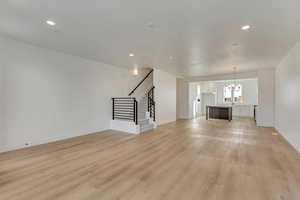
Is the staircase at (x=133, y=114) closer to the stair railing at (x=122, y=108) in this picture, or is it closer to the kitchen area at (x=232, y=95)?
the stair railing at (x=122, y=108)

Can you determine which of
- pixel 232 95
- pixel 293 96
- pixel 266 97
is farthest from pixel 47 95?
pixel 232 95

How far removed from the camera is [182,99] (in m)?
9.93

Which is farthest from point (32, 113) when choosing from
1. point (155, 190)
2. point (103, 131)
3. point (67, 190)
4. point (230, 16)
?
point (230, 16)

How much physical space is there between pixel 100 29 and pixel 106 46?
3.37 feet

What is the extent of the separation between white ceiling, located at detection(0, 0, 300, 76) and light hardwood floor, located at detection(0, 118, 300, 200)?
281 cm

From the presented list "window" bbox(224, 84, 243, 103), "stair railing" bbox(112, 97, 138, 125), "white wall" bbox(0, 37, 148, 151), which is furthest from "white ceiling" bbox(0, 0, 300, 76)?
"window" bbox(224, 84, 243, 103)

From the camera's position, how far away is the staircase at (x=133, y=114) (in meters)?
5.64

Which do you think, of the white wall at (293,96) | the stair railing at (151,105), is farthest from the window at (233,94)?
the stair railing at (151,105)

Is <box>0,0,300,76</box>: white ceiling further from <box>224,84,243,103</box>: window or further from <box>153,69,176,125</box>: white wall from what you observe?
<box>224,84,243,103</box>: window

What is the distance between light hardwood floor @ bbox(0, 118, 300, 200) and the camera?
196cm

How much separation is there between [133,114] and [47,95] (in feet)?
9.74

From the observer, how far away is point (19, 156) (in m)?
3.23

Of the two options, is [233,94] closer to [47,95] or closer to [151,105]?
[151,105]

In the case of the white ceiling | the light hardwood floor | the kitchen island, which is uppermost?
the white ceiling
